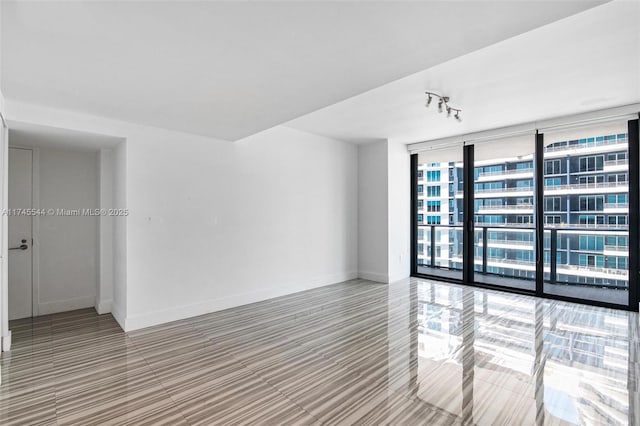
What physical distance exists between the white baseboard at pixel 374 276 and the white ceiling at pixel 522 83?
8.57 feet

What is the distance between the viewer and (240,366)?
2.66 m

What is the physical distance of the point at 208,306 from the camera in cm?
407

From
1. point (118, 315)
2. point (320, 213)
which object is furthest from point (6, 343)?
point (320, 213)

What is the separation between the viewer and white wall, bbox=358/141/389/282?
572cm

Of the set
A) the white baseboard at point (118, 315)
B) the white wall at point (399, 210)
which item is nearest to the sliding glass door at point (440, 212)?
the white wall at point (399, 210)

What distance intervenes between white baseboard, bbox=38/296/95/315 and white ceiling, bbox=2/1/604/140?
8.89ft

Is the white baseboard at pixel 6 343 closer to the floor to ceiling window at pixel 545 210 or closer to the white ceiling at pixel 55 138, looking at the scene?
the white ceiling at pixel 55 138

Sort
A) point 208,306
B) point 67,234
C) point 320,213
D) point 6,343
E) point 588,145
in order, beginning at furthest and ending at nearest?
point 320,213
point 588,145
point 67,234
point 208,306
point 6,343

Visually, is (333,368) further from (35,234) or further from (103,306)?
(35,234)

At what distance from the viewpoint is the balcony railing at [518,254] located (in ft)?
14.5

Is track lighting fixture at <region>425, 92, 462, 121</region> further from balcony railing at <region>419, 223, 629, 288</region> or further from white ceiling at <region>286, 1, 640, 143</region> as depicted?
balcony railing at <region>419, 223, 629, 288</region>

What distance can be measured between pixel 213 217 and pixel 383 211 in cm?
306


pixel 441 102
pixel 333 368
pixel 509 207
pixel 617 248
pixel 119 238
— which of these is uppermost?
pixel 441 102

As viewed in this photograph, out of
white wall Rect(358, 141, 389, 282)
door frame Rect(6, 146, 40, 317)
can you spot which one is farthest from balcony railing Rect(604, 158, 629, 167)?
door frame Rect(6, 146, 40, 317)
